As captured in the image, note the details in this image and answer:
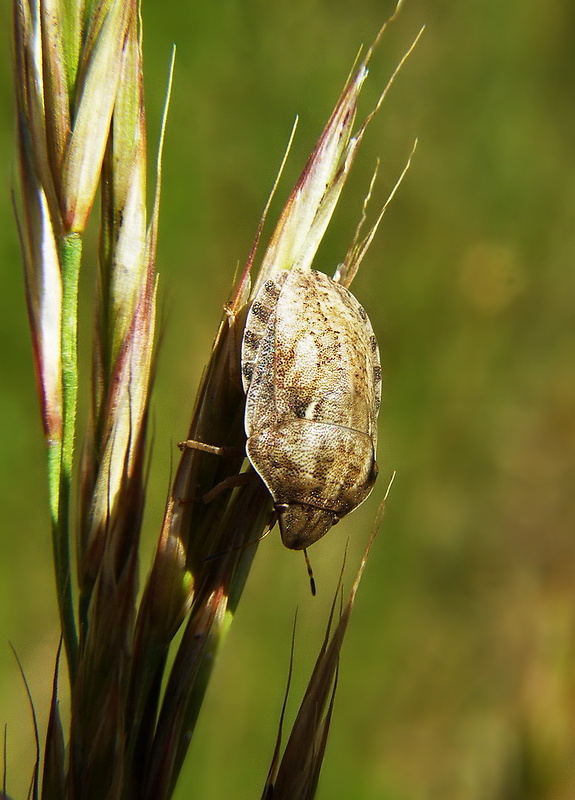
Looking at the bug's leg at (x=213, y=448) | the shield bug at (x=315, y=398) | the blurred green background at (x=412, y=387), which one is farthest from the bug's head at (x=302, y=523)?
the blurred green background at (x=412, y=387)

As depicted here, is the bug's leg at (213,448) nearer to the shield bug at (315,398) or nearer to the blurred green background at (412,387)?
the shield bug at (315,398)

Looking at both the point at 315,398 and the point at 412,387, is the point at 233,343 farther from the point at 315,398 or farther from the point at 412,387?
the point at 412,387

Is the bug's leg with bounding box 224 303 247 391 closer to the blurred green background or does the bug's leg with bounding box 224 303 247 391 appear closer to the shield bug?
the shield bug

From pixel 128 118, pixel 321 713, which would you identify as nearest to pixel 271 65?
pixel 128 118

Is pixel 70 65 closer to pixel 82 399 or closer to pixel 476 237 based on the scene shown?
pixel 82 399

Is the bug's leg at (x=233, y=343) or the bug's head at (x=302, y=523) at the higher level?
the bug's leg at (x=233, y=343)
